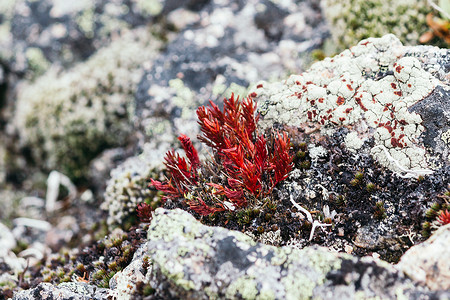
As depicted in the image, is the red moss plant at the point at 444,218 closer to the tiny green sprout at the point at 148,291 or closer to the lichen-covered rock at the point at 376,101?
the lichen-covered rock at the point at 376,101

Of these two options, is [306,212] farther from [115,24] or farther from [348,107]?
[115,24]

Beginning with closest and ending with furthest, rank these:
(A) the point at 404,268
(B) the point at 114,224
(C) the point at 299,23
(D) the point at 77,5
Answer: (A) the point at 404,268
(B) the point at 114,224
(C) the point at 299,23
(D) the point at 77,5

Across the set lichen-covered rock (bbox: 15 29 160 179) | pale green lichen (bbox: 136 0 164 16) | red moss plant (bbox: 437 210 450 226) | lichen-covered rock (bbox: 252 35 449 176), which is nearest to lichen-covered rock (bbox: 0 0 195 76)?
pale green lichen (bbox: 136 0 164 16)

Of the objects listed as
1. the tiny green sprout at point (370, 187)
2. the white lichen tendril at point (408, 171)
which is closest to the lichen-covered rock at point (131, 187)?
the tiny green sprout at point (370, 187)

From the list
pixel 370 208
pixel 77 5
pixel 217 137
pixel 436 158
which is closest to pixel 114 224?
pixel 217 137

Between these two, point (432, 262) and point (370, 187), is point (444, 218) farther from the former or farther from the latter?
point (370, 187)

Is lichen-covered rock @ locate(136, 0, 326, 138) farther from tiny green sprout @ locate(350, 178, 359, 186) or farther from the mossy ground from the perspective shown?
tiny green sprout @ locate(350, 178, 359, 186)

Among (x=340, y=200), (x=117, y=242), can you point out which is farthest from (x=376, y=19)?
(x=117, y=242)
